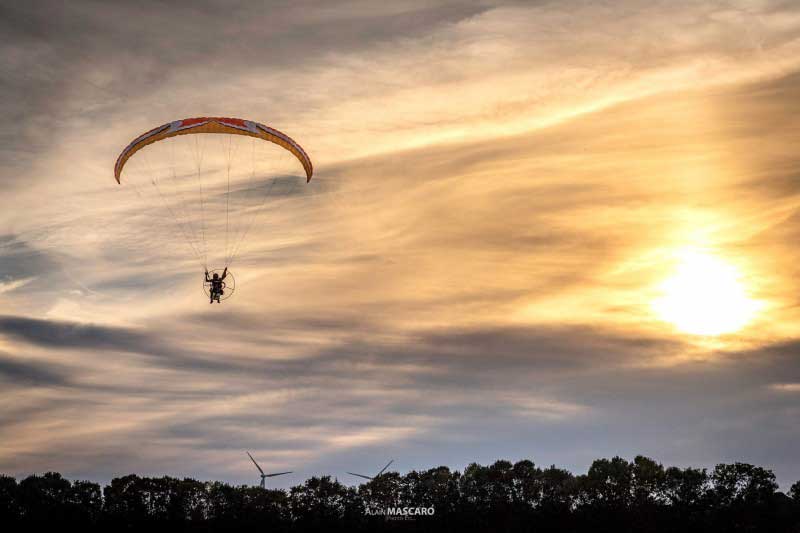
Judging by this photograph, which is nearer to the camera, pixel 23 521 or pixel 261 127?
pixel 261 127

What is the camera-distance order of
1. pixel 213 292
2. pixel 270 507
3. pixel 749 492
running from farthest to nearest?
pixel 270 507
pixel 749 492
pixel 213 292

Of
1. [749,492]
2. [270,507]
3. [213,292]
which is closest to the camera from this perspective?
[213,292]

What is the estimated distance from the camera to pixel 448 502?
175375 millimetres

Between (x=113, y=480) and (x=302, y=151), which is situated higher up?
(x=302, y=151)

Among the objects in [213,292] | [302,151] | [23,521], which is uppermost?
[302,151]

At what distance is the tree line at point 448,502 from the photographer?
511ft

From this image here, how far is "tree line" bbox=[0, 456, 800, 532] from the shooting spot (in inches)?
6132

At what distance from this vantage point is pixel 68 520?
166 meters

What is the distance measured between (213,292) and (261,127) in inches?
589

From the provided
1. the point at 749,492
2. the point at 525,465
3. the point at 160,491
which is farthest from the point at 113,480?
the point at 749,492

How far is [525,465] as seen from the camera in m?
179

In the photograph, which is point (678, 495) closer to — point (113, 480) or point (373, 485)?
point (373, 485)

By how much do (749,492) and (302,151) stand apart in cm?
11142

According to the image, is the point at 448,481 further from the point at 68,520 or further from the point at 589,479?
the point at 68,520
